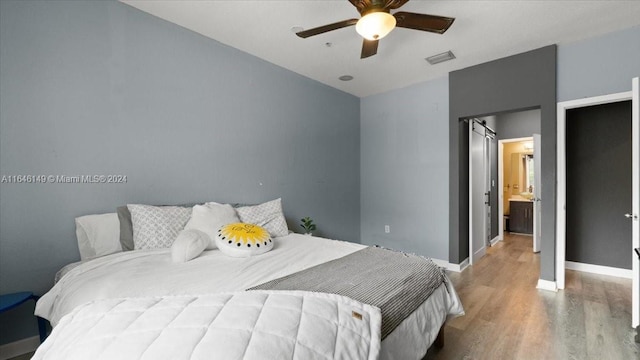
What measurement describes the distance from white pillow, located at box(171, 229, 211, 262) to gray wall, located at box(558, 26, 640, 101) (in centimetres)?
387

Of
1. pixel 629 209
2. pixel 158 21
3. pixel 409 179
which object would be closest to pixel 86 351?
pixel 158 21

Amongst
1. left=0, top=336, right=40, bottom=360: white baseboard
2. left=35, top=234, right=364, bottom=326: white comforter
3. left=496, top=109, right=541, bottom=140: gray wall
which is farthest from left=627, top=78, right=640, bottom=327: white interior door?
left=0, top=336, right=40, bottom=360: white baseboard

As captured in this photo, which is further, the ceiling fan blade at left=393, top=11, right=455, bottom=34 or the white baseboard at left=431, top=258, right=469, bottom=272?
the white baseboard at left=431, top=258, right=469, bottom=272

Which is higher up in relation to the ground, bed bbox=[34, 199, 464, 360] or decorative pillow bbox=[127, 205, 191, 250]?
decorative pillow bbox=[127, 205, 191, 250]

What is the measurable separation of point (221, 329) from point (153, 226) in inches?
63.3

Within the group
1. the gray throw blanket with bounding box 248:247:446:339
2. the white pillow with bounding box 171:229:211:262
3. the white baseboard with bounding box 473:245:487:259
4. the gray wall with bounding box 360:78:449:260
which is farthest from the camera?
the white baseboard with bounding box 473:245:487:259

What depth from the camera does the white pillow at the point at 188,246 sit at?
1.87 meters

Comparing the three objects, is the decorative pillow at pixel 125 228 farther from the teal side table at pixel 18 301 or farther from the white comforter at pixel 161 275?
the teal side table at pixel 18 301

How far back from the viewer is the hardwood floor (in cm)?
203

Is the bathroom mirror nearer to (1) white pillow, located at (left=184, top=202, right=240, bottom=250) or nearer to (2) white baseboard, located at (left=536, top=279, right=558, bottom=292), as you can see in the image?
(2) white baseboard, located at (left=536, top=279, right=558, bottom=292)

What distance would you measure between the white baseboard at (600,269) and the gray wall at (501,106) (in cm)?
110

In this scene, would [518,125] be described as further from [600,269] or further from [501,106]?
[600,269]

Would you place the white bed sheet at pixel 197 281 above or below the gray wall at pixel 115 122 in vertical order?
below

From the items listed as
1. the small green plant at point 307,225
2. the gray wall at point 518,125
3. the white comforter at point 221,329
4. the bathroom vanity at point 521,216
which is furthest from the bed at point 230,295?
the bathroom vanity at point 521,216
